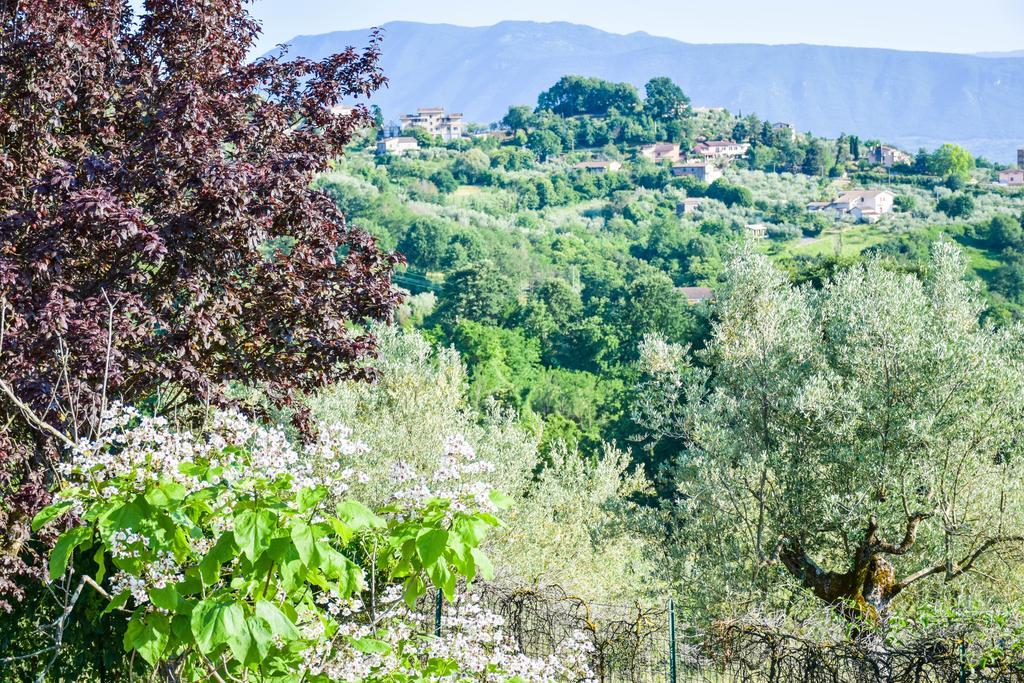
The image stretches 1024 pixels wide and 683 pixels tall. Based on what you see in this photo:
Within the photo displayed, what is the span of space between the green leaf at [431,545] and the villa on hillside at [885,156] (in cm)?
12997

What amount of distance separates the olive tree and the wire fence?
2.43 meters

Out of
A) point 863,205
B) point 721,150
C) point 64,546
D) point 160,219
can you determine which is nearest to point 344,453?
point 64,546

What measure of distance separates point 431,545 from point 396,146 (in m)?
134

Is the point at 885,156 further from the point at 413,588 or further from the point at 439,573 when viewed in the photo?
the point at 439,573

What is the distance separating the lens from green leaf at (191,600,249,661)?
3330mm

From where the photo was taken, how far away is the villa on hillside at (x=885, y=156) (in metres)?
124

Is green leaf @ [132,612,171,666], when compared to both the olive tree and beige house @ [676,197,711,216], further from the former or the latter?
beige house @ [676,197,711,216]

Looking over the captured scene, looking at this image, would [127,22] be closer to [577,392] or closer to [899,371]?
[899,371]

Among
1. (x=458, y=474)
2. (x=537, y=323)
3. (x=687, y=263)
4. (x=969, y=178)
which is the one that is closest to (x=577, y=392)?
(x=537, y=323)

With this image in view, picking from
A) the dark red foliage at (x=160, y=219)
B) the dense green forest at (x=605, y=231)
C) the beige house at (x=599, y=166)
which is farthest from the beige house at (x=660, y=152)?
the dark red foliage at (x=160, y=219)

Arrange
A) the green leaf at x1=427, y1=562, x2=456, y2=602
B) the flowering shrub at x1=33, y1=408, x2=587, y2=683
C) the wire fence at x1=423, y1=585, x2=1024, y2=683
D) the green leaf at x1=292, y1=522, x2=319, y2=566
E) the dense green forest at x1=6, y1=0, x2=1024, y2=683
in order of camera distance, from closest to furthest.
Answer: the green leaf at x1=292, y1=522, x2=319, y2=566
the flowering shrub at x1=33, y1=408, x2=587, y2=683
the green leaf at x1=427, y1=562, x2=456, y2=602
the dense green forest at x1=6, y1=0, x2=1024, y2=683
the wire fence at x1=423, y1=585, x2=1024, y2=683

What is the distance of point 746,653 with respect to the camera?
25.3 ft

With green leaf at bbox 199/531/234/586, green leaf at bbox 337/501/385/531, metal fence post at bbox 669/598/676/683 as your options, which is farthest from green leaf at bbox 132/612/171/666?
metal fence post at bbox 669/598/676/683

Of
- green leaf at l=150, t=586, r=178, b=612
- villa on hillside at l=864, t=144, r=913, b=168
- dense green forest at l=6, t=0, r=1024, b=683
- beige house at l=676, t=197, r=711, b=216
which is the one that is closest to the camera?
green leaf at l=150, t=586, r=178, b=612
